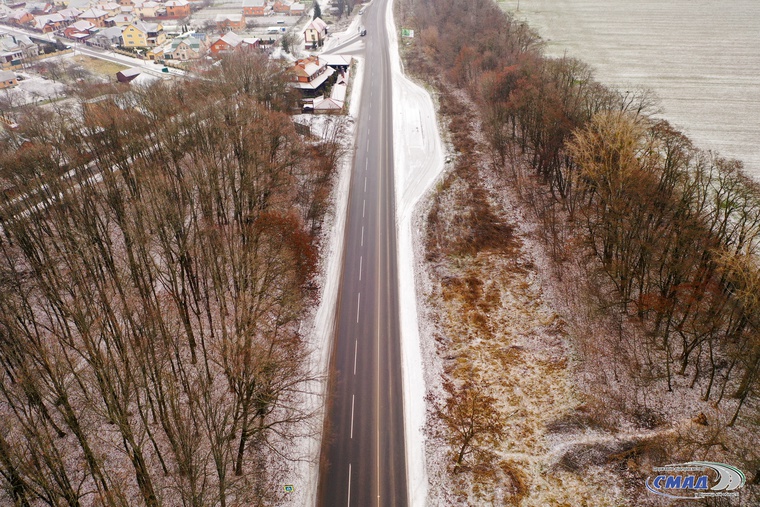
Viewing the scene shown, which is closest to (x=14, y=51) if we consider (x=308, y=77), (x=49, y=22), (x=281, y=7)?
(x=49, y=22)

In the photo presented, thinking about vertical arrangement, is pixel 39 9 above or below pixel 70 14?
above

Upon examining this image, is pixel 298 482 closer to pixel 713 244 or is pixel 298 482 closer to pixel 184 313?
pixel 184 313

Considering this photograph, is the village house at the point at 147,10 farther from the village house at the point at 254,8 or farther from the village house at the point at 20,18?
the village house at the point at 20,18

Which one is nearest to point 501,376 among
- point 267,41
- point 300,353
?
point 300,353

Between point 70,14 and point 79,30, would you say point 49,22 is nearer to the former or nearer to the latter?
point 70,14

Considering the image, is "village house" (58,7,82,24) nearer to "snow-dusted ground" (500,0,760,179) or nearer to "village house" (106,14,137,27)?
"village house" (106,14,137,27)

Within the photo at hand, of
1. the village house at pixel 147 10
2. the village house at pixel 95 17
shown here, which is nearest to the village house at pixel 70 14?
the village house at pixel 95 17
